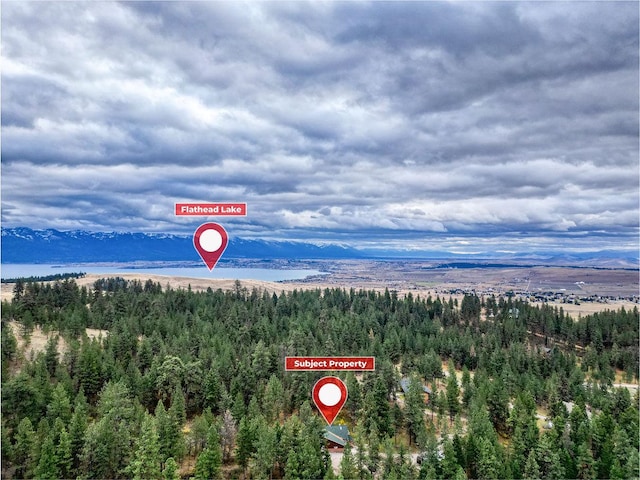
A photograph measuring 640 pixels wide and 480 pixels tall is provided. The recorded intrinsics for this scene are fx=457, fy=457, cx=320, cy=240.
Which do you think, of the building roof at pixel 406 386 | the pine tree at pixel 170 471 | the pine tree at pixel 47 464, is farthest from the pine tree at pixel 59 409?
the building roof at pixel 406 386

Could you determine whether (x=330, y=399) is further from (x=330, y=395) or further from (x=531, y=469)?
(x=531, y=469)

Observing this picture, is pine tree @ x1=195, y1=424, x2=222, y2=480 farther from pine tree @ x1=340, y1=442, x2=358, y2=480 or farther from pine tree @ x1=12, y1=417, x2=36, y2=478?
pine tree @ x1=12, y1=417, x2=36, y2=478

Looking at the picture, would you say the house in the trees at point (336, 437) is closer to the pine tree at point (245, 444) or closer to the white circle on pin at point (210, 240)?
the pine tree at point (245, 444)

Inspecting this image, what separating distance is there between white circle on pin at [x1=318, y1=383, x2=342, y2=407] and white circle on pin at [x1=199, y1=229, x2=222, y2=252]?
24.4 m

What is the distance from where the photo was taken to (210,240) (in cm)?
2189

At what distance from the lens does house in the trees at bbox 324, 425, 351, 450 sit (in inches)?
2601

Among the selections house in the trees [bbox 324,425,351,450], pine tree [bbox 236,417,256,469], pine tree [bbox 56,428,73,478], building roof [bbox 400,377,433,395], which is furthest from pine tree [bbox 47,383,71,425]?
building roof [bbox 400,377,433,395]

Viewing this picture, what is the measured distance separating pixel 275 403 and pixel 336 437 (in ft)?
35.7

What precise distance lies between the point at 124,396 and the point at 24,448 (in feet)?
52.0

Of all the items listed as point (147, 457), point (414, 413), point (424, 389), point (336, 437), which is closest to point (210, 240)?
point (147, 457)

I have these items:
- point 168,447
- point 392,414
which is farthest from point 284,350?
point 168,447

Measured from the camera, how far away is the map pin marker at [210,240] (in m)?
22.0

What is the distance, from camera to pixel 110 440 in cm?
5438

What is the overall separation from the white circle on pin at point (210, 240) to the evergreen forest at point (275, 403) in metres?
38.3
